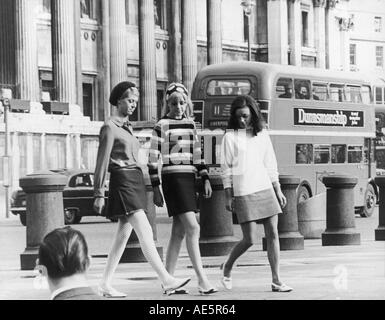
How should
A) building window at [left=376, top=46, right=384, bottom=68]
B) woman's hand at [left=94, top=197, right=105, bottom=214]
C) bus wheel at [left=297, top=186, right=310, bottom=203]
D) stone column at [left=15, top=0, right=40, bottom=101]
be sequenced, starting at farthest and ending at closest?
building window at [left=376, top=46, right=384, bottom=68]
stone column at [left=15, top=0, right=40, bottom=101]
bus wheel at [left=297, top=186, right=310, bottom=203]
woman's hand at [left=94, top=197, right=105, bottom=214]

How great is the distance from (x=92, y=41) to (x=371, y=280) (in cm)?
3596

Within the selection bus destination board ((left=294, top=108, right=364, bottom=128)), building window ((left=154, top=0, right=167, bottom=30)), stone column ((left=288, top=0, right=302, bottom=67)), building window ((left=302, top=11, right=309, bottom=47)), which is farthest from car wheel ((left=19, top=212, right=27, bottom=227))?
building window ((left=302, top=11, right=309, bottom=47))

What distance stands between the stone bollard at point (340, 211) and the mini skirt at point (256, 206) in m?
6.37

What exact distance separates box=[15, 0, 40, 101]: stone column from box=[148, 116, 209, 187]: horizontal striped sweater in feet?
84.7

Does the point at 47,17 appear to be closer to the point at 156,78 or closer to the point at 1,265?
the point at 156,78

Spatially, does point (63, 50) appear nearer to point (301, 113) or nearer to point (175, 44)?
point (301, 113)

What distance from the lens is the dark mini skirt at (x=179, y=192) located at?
816 centimetres

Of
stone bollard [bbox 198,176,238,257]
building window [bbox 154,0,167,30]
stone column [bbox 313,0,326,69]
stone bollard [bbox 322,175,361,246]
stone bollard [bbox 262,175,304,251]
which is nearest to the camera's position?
stone bollard [bbox 198,176,238,257]

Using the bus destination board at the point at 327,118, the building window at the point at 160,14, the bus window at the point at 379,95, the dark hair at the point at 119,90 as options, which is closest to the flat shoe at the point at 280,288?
the dark hair at the point at 119,90

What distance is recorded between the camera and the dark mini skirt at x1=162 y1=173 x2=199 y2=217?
26.8ft

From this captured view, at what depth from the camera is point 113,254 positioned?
Answer: 8398 millimetres

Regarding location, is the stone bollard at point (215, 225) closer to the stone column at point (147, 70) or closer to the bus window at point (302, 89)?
the bus window at point (302, 89)

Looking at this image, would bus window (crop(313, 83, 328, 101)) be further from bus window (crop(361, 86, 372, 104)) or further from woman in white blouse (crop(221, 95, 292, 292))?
woman in white blouse (crop(221, 95, 292, 292))
